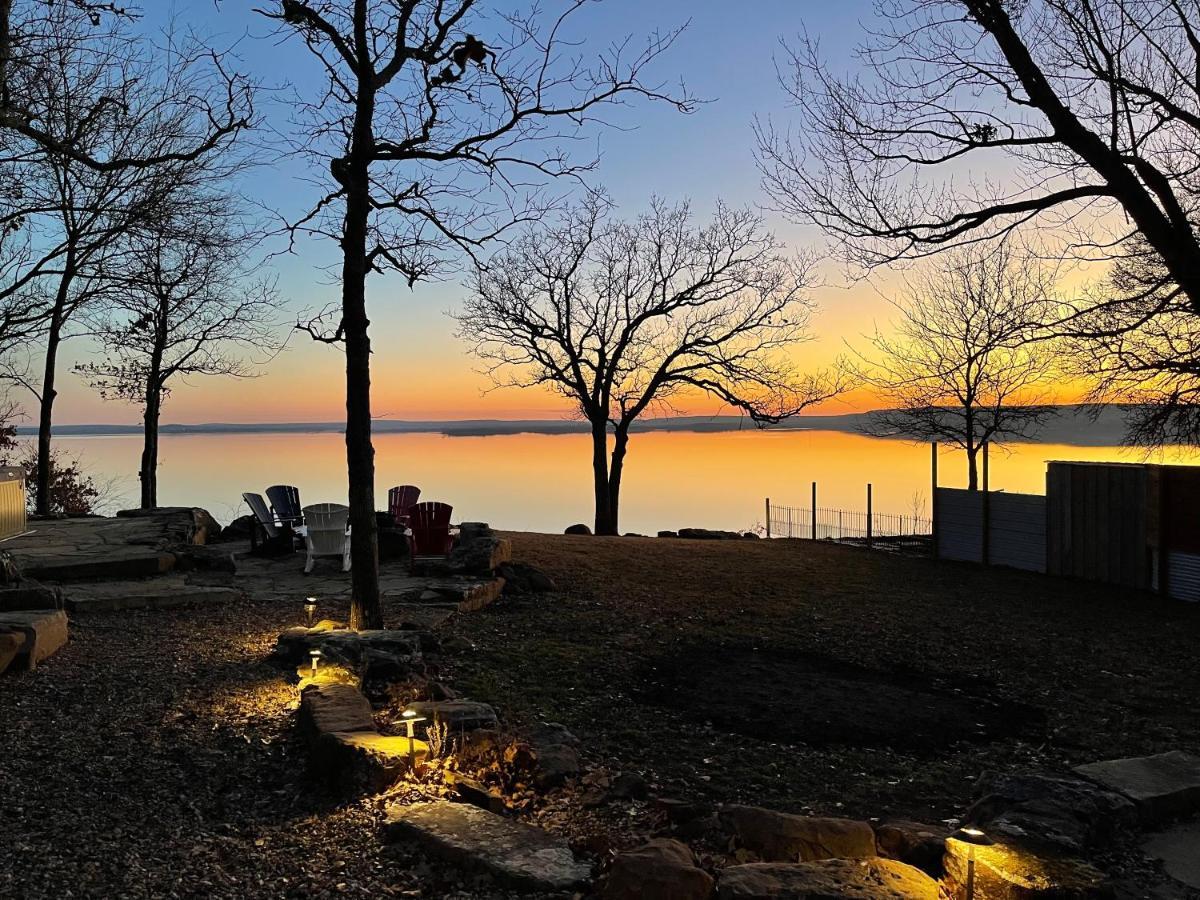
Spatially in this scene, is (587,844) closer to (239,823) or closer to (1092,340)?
(239,823)

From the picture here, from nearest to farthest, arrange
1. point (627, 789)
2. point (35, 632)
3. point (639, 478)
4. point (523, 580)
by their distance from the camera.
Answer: point (627, 789)
point (35, 632)
point (523, 580)
point (639, 478)

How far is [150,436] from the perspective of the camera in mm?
20031

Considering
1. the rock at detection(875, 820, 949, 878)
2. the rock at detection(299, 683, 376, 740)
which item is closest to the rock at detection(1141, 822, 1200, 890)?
the rock at detection(875, 820, 949, 878)

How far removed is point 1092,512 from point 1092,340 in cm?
608

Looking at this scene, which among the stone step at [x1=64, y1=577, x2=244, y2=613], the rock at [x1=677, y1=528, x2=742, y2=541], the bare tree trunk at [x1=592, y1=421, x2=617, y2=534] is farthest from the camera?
the bare tree trunk at [x1=592, y1=421, x2=617, y2=534]

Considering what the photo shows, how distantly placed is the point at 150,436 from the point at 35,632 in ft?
51.7

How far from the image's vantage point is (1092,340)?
720 centimetres

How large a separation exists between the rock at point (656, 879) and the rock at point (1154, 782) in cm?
201

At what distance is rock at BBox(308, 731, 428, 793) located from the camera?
3805 millimetres

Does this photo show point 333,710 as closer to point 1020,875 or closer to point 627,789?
point 627,789

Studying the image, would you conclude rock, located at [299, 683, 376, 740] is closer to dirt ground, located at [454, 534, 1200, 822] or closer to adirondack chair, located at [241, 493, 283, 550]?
dirt ground, located at [454, 534, 1200, 822]

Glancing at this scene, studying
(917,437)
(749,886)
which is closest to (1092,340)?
(749,886)

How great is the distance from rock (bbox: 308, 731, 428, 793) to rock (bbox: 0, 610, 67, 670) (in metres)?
2.83

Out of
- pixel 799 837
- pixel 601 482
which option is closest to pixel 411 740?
pixel 799 837
